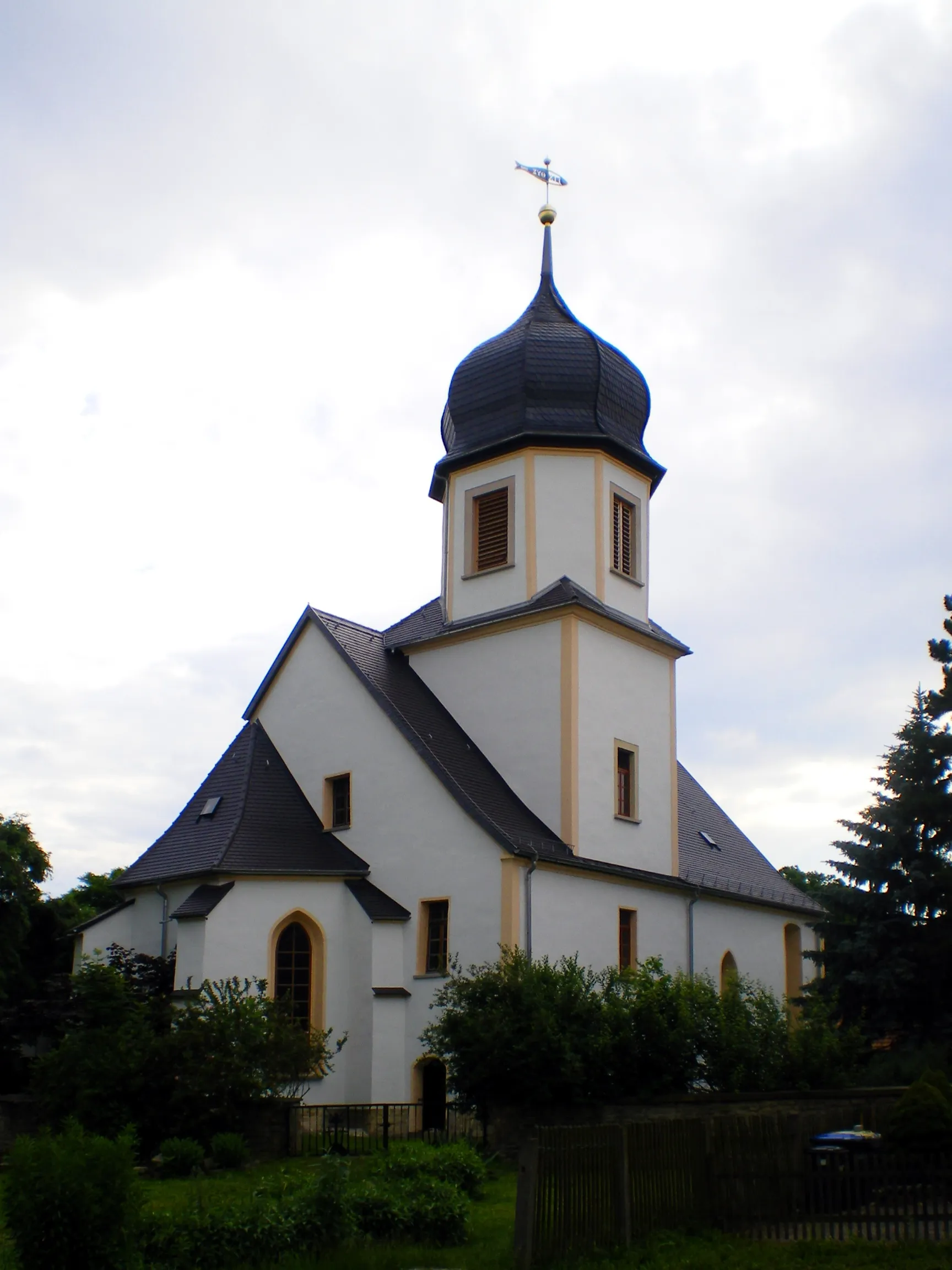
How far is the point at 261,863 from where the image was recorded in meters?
23.8

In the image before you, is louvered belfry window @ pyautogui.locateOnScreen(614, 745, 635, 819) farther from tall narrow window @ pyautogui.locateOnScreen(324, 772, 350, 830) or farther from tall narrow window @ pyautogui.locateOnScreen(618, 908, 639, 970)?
tall narrow window @ pyautogui.locateOnScreen(324, 772, 350, 830)

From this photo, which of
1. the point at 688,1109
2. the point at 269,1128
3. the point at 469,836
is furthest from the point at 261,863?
the point at 688,1109

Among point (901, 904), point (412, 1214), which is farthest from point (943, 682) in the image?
point (412, 1214)

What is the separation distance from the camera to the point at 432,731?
26719 millimetres

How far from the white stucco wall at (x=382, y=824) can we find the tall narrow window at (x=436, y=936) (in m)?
0.15

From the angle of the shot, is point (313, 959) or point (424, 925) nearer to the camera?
point (313, 959)

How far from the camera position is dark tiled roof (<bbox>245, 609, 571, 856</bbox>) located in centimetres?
2439

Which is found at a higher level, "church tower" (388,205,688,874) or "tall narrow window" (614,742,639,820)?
"church tower" (388,205,688,874)

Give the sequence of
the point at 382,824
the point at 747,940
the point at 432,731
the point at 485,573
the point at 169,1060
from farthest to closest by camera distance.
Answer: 1. the point at 747,940
2. the point at 485,573
3. the point at 432,731
4. the point at 382,824
5. the point at 169,1060

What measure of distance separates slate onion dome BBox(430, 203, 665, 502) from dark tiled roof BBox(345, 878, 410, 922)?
9462mm

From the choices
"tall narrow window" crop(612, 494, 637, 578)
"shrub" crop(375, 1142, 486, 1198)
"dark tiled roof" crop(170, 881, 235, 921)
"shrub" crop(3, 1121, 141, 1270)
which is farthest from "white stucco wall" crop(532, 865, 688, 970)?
"shrub" crop(3, 1121, 141, 1270)

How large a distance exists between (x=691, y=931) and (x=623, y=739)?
4.43 meters

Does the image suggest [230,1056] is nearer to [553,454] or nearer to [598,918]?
[598,918]

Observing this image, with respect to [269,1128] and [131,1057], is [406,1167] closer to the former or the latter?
[269,1128]
